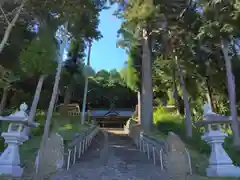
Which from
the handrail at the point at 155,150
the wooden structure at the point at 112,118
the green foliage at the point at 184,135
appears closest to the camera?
the handrail at the point at 155,150

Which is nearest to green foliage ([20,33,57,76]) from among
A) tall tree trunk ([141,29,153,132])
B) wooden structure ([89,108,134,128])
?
tall tree trunk ([141,29,153,132])

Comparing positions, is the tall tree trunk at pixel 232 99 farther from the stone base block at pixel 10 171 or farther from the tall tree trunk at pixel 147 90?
the stone base block at pixel 10 171

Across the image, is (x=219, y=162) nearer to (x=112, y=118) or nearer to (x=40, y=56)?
(x=40, y=56)

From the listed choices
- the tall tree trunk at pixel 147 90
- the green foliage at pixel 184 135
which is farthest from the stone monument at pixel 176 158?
the tall tree trunk at pixel 147 90

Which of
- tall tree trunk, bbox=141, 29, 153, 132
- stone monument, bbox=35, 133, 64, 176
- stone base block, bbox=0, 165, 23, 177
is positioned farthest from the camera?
tall tree trunk, bbox=141, 29, 153, 132

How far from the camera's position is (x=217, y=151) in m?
7.45

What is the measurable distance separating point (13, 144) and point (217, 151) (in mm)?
5571

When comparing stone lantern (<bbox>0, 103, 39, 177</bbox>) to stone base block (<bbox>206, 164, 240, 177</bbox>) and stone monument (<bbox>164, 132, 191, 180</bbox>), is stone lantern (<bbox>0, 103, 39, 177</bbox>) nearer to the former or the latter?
stone monument (<bbox>164, 132, 191, 180</bbox>)

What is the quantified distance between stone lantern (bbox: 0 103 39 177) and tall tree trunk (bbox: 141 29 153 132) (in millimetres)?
7909

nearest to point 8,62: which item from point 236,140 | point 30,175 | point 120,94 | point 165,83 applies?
point 30,175

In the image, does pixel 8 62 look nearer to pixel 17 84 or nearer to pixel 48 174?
pixel 17 84

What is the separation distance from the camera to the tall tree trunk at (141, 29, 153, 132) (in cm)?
1485

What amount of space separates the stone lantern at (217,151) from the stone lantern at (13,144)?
16.7 feet

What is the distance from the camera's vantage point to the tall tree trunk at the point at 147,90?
1485 cm
